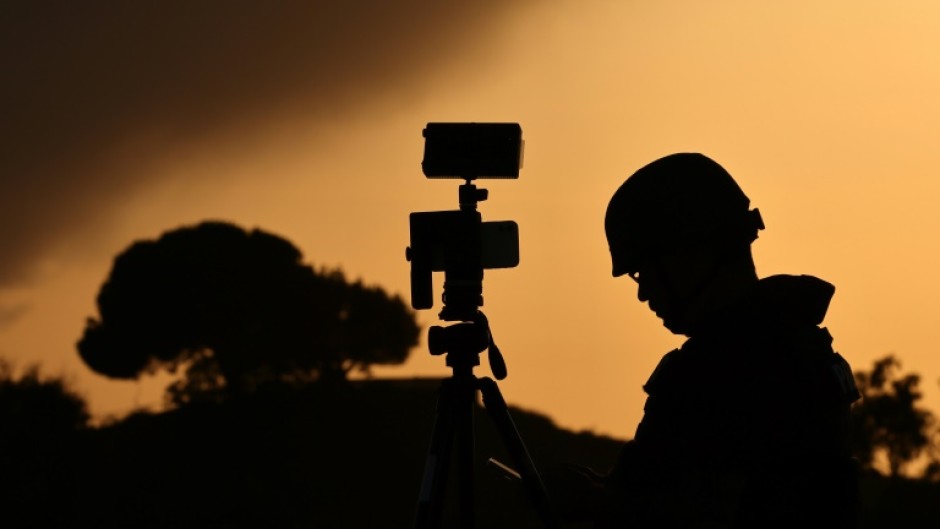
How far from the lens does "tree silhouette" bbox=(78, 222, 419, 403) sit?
216 feet

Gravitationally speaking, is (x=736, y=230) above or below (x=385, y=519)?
below

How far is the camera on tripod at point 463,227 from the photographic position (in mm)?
7969

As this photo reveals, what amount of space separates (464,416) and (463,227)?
1121 mm

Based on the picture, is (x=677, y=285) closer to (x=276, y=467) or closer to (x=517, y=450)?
(x=517, y=450)

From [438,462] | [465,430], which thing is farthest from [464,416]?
[438,462]

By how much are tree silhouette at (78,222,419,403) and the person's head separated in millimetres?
60809

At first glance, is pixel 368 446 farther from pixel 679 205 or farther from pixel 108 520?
pixel 679 205

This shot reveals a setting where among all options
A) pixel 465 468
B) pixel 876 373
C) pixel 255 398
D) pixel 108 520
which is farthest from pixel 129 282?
pixel 465 468

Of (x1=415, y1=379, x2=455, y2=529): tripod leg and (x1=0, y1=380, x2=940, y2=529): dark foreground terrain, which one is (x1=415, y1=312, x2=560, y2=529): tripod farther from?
(x1=0, y1=380, x2=940, y2=529): dark foreground terrain

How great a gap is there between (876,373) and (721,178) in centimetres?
5987

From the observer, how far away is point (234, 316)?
66.6m

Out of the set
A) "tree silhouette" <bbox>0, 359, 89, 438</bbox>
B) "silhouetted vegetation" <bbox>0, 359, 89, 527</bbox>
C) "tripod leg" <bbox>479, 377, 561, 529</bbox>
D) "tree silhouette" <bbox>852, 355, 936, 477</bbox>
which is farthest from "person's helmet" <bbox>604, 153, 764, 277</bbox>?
"tree silhouette" <bbox>852, 355, 936, 477</bbox>

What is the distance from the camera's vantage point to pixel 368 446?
4672 cm

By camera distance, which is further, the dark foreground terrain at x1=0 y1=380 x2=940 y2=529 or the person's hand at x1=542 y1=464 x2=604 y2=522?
the dark foreground terrain at x1=0 y1=380 x2=940 y2=529
